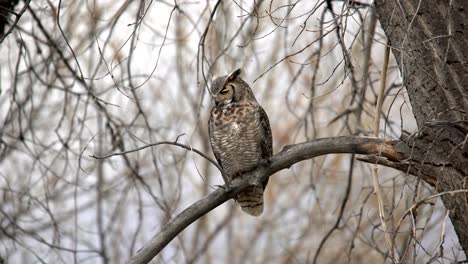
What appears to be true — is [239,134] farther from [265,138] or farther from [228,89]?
[228,89]

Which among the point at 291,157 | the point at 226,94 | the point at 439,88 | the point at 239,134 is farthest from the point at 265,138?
the point at 439,88

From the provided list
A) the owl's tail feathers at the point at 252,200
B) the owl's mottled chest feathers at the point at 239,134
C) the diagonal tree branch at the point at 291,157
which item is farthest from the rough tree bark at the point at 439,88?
the owl's tail feathers at the point at 252,200

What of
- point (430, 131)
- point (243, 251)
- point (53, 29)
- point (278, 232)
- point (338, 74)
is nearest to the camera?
point (430, 131)

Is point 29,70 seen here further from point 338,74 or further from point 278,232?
point 278,232

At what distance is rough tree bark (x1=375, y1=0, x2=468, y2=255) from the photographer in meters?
2.82

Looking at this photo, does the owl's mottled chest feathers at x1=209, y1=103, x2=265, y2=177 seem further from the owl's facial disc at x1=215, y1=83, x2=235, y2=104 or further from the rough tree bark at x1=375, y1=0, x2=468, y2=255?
the rough tree bark at x1=375, y1=0, x2=468, y2=255

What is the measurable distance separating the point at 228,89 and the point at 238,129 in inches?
10.2

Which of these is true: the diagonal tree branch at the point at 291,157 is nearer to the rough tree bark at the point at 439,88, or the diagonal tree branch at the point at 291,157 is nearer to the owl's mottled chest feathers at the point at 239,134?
the rough tree bark at the point at 439,88

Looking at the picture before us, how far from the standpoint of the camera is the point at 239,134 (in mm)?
4301

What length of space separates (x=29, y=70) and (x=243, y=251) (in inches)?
255

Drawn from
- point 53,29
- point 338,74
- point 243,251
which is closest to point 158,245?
point 53,29

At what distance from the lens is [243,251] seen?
10258mm

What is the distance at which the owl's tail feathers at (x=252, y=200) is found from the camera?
14.4ft

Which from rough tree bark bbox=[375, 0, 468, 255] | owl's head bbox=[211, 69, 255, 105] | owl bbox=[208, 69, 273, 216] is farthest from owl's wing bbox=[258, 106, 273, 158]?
rough tree bark bbox=[375, 0, 468, 255]
